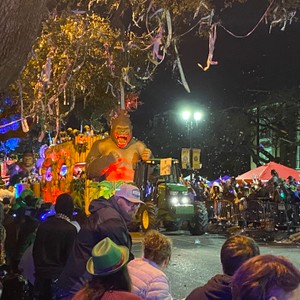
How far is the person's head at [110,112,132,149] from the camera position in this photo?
1473cm

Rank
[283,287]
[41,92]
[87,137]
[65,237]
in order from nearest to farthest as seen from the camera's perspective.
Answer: [283,287] → [65,237] → [41,92] → [87,137]

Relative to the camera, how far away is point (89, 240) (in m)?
4.09

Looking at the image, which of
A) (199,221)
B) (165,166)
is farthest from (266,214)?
(165,166)

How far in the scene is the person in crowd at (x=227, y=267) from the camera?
3.35 metres

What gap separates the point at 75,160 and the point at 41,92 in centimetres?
671

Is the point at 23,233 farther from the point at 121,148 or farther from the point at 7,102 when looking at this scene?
the point at 7,102

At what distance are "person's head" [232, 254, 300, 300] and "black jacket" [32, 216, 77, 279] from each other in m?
3.69

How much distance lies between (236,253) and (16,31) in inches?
99.7

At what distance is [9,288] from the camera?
23.3 ft

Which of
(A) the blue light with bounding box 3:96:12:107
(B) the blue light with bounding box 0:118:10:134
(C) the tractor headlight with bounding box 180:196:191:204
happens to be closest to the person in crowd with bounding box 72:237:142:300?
(A) the blue light with bounding box 3:96:12:107

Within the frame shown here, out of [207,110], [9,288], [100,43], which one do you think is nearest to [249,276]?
[9,288]

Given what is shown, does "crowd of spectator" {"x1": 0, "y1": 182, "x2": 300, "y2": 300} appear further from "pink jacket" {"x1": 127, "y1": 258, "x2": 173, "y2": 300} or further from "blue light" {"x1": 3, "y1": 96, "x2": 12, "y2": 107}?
"blue light" {"x1": 3, "y1": 96, "x2": 12, "y2": 107}

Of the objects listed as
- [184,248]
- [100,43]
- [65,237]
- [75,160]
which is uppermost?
[100,43]

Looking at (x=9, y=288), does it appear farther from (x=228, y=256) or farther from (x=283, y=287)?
(x=283, y=287)
